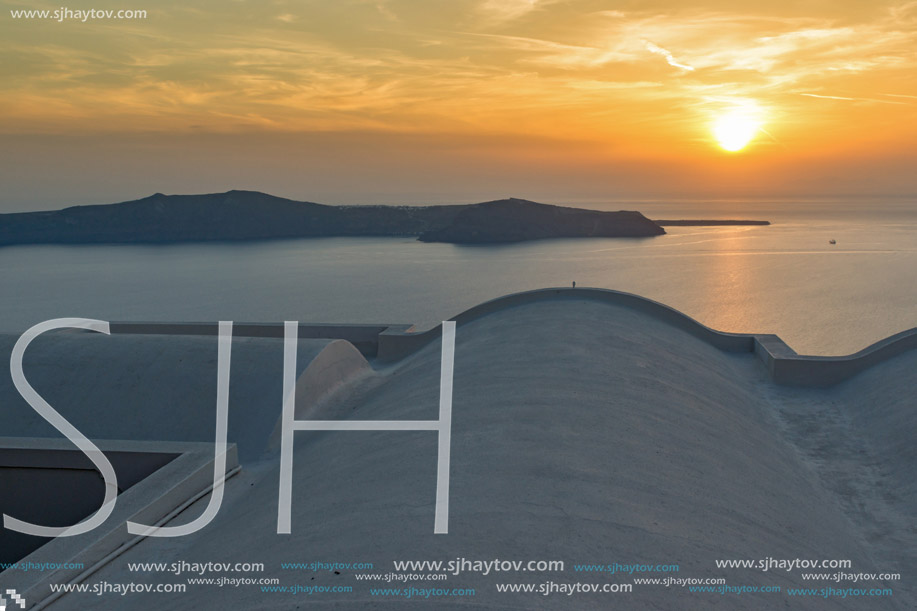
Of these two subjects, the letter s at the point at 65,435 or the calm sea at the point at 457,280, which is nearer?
the letter s at the point at 65,435

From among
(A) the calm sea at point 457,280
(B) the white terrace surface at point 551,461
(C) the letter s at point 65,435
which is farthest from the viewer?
(A) the calm sea at point 457,280

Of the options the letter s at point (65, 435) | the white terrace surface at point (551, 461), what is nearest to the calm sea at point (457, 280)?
the white terrace surface at point (551, 461)

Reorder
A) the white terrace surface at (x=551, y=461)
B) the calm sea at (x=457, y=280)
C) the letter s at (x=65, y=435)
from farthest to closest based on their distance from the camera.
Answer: the calm sea at (x=457, y=280), the letter s at (x=65, y=435), the white terrace surface at (x=551, y=461)

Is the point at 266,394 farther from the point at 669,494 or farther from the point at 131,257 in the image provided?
the point at 131,257

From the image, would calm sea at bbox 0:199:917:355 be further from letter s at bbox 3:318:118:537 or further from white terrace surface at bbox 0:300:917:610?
letter s at bbox 3:318:118:537

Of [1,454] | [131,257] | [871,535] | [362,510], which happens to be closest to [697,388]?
[871,535]

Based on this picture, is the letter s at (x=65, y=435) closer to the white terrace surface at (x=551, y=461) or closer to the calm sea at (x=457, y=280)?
the white terrace surface at (x=551, y=461)
